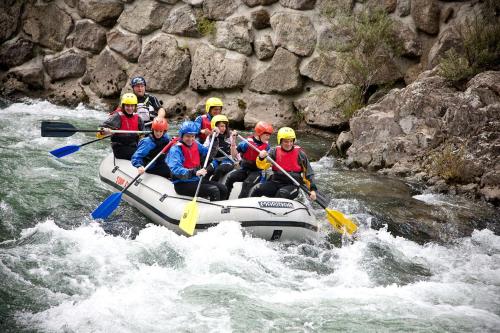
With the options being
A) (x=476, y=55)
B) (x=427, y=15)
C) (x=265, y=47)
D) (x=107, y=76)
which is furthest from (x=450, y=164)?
(x=107, y=76)

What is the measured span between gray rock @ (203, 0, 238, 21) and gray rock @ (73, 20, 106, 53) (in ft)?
9.54

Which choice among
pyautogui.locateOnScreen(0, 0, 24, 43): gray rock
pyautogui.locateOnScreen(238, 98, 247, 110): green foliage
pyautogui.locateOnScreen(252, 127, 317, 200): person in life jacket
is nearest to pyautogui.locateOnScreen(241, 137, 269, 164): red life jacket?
pyautogui.locateOnScreen(252, 127, 317, 200): person in life jacket

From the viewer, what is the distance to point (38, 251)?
5.93m

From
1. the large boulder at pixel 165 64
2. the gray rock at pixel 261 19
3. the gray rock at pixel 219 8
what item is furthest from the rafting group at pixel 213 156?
the gray rock at pixel 219 8

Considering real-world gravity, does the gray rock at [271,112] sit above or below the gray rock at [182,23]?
below

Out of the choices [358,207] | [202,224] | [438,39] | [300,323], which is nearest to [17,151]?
[202,224]

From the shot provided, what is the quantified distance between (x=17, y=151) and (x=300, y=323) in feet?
22.3

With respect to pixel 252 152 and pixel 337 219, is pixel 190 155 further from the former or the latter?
pixel 337 219

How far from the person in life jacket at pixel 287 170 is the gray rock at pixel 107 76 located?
7.73 meters

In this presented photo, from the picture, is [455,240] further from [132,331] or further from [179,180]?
[132,331]

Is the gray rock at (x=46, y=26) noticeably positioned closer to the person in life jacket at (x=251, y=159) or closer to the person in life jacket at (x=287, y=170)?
the person in life jacket at (x=251, y=159)

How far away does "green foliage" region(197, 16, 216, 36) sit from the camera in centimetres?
1327

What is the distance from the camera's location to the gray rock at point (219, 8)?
43.1 feet

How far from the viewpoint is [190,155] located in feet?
23.5
